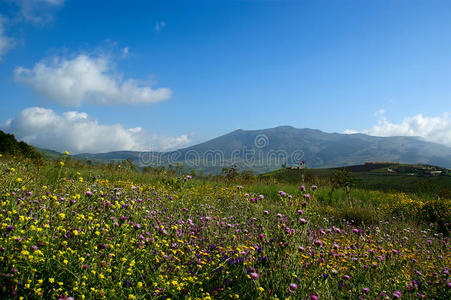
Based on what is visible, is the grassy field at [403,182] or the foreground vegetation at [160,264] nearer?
the foreground vegetation at [160,264]

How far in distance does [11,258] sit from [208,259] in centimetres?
195

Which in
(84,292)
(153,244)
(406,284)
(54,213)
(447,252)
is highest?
(54,213)

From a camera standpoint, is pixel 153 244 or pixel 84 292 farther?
pixel 153 244

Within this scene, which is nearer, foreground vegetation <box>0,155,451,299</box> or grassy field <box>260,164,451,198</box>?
foreground vegetation <box>0,155,451,299</box>

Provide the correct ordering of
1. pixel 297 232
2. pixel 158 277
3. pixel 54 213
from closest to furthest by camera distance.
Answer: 1. pixel 158 277
2. pixel 297 232
3. pixel 54 213

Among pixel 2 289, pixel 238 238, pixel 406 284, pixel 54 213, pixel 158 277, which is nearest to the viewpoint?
pixel 2 289

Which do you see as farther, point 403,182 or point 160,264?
point 403,182

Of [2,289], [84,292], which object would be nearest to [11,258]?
[2,289]

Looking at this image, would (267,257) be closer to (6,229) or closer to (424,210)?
(6,229)

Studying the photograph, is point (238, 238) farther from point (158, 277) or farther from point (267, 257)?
point (158, 277)

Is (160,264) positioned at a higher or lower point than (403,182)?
higher

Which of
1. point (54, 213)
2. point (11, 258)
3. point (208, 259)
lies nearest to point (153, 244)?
point (208, 259)

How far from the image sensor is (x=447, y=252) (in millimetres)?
5566

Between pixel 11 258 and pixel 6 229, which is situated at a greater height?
pixel 6 229
